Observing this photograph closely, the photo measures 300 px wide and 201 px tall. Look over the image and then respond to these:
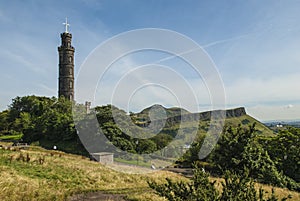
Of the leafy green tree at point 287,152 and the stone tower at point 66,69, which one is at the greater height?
the stone tower at point 66,69

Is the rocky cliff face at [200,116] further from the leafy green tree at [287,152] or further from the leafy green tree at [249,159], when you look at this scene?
the leafy green tree at [249,159]

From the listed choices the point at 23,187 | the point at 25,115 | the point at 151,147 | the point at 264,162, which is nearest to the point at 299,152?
the point at 264,162

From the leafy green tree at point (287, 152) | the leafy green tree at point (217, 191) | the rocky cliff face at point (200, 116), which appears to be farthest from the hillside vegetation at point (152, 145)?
the leafy green tree at point (217, 191)

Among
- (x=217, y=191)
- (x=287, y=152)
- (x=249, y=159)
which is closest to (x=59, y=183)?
(x=217, y=191)

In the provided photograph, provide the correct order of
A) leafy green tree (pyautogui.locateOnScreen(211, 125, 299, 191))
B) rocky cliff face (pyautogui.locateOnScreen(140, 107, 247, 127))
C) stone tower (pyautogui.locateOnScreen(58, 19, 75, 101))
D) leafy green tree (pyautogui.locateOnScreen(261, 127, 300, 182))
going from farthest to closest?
stone tower (pyautogui.locateOnScreen(58, 19, 75, 101))
rocky cliff face (pyautogui.locateOnScreen(140, 107, 247, 127))
leafy green tree (pyautogui.locateOnScreen(261, 127, 300, 182))
leafy green tree (pyautogui.locateOnScreen(211, 125, 299, 191))

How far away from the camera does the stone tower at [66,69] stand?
216 feet

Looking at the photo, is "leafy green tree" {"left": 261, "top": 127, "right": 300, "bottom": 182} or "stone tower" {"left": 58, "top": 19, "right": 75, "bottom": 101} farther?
"stone tower" {"left": 58, "top": 19, "right": 75, "bottom": 101}

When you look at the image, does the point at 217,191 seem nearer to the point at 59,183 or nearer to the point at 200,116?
the point at 59,183

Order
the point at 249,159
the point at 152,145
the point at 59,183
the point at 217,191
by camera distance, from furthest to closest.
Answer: the point at 152,145, the point at 249,159, the point at 59,183, the point at 217,191

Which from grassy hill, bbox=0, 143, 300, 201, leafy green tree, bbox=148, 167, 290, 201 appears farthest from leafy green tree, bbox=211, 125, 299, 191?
leafy green tree, bbox=148, 167, 290, 201

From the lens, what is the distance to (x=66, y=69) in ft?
217

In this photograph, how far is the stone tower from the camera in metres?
65.9

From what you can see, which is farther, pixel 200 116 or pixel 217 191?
pixel 200 116

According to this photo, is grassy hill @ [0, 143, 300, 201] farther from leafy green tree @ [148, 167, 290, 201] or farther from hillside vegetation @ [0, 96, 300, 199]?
leafy green tree @ [148, 167, 290, 201]
